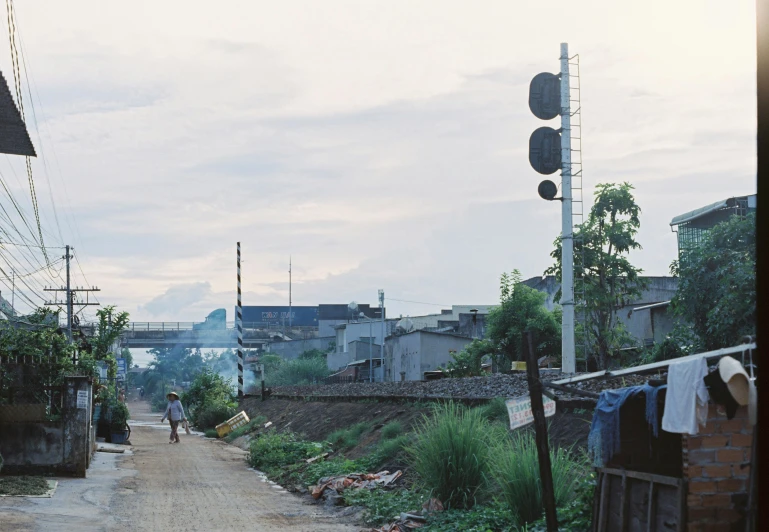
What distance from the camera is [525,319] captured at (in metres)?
39.0

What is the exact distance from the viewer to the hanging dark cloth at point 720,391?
659cm

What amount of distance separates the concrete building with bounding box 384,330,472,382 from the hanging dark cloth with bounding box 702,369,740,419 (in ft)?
158

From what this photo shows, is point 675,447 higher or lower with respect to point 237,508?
higher

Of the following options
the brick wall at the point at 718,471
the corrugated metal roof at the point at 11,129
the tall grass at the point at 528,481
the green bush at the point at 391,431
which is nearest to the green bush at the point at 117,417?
the corrugated metal roof at the point at 11,129

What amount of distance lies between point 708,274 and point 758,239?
21.7 m

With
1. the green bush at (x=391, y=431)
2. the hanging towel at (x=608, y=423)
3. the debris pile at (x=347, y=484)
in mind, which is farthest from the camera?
the green bush at (x=391, y=431)

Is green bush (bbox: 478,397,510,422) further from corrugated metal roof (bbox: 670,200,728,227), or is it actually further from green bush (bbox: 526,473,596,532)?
corrugated metal roof (bbox: 670,200,728,227)

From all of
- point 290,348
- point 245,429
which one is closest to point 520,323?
point 245,429

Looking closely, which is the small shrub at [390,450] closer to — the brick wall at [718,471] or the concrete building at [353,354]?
the brick wall at [718,471]

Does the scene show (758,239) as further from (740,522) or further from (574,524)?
(574,524)

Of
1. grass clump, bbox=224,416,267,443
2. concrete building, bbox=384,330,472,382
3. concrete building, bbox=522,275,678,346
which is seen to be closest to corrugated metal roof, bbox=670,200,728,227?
concrete building, bbox=522,275,678,346

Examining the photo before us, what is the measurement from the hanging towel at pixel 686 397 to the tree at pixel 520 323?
31.9 m

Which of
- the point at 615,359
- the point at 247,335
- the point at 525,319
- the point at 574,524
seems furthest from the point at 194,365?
the point at 574,524

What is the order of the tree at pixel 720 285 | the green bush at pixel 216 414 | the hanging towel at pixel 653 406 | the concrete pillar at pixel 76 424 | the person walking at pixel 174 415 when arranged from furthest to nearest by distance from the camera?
the green bush at pixel 216 414, the person walking at pixel 174 415, the tree at pixel 720 285, the concrete pillar at pixel 76 424, the hanging towel at pixel 653 406
